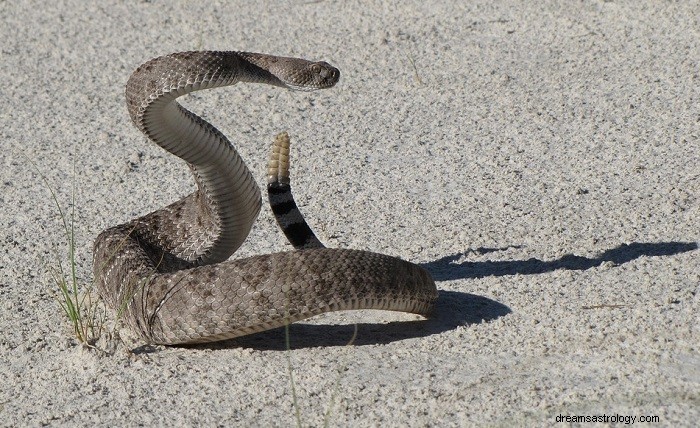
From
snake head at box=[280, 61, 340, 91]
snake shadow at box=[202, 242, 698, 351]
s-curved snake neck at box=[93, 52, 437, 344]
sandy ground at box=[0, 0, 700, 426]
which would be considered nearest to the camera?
sandy ground at box=[0, 0, 700, 426]

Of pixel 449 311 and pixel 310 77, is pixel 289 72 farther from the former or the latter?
pixel 449 311

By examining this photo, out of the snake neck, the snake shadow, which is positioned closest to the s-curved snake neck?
the snake neck

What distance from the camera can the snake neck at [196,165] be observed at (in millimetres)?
4852

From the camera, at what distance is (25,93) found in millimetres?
7977

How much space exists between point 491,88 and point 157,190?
2386 millimetres

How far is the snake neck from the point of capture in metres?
4.85

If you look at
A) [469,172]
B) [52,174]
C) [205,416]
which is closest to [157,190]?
[52,174]

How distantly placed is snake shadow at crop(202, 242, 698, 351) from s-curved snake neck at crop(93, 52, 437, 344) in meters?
0.12

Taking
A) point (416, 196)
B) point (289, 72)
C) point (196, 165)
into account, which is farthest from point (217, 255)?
point (416, 196)

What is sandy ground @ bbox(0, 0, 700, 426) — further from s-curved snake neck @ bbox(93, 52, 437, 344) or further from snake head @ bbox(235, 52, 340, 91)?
snake head @ bbox(235, 52, 340, 91)

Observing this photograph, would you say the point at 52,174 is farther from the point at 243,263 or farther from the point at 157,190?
the point at 243,263

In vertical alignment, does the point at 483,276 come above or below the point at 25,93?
below

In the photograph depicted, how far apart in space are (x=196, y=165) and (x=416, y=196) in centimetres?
152

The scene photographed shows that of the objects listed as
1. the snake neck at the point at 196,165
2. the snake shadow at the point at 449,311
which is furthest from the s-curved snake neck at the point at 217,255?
the snake shadow at the point at 449,311
